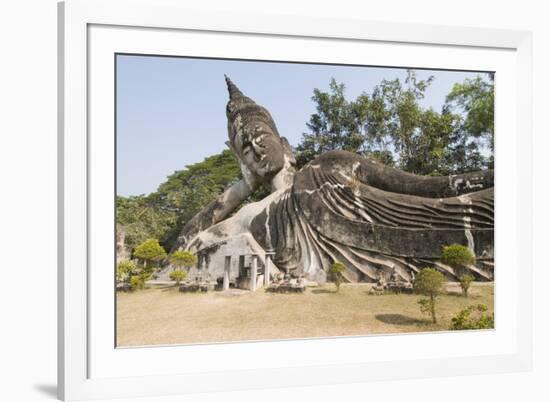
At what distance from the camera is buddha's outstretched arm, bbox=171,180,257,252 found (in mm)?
6105

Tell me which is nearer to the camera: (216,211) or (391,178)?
(216,211)

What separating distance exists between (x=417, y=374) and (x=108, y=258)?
2910mm

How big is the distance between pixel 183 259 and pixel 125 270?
585 millimetres

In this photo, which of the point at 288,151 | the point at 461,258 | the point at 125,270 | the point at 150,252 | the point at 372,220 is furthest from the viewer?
the point at 288,151

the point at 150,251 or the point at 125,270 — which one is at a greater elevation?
the point at 150,251

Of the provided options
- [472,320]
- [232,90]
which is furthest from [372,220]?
[232,90]

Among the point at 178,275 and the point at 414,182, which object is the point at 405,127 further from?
the point at 178,275

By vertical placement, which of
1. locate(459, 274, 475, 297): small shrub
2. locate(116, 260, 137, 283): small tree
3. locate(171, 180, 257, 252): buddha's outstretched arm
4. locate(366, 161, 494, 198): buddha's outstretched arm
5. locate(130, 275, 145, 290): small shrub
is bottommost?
locate(459, 274, 475, 297): small shrub

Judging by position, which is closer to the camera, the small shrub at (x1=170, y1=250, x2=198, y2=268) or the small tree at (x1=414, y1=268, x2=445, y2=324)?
the small shrub at (x1=170, y1=250, x2=198, y2=268)

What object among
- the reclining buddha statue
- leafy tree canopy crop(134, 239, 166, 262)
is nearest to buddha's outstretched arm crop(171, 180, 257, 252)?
the reclining buddha statue

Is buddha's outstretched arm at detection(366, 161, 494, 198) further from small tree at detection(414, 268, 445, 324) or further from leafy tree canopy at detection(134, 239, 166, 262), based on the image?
leafy tree canopy at detection(134, 239, 166, 262)

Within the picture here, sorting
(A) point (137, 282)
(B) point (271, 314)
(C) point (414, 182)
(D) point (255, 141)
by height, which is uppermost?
(D) point (255, 141)

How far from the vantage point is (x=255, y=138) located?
263 inches

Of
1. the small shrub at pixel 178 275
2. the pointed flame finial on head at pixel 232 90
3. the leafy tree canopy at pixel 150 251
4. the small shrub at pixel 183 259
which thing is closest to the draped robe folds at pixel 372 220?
the small shrub at pixel 183 259
